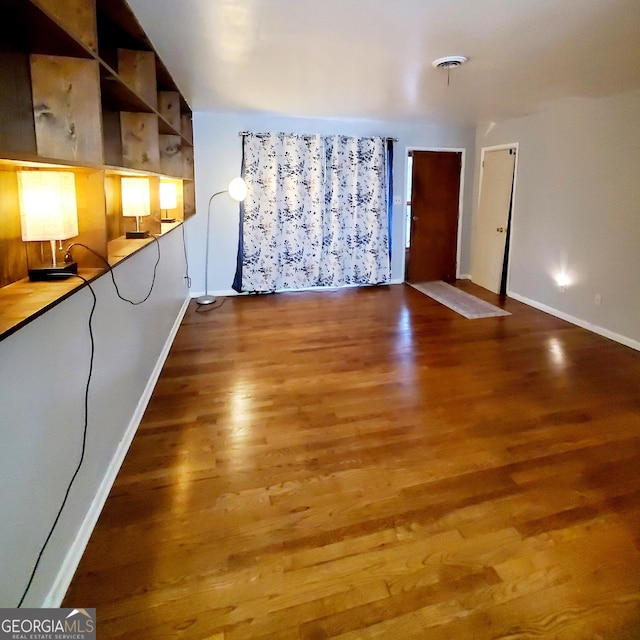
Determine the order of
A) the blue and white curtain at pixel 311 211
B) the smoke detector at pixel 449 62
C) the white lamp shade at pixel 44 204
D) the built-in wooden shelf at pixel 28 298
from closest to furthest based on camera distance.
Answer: the built-in wooden shelf at pixel 28 298 → the white lamp shade at pixel 44 204 → the smoke detector at pixel 449 62 → the blue and white curtain at pixel 311 211

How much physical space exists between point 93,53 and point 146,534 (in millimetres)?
1930

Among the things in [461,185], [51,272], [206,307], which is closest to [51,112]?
[51,272]

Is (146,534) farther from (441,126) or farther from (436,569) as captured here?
(441,126)

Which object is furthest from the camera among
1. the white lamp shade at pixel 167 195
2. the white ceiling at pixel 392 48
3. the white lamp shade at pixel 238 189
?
the white lamp shade at pixel 238 189

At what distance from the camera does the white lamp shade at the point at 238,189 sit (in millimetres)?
5471

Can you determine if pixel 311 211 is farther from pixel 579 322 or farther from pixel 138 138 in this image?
pixel 579 322

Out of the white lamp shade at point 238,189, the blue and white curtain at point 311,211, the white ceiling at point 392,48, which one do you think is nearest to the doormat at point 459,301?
the blue and white curtain at point 311,211

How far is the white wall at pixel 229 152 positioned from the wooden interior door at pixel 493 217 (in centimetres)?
68

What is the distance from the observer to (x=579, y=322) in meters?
4.70

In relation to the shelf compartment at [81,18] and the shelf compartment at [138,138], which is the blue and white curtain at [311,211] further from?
the shelf compartment at [81,18]

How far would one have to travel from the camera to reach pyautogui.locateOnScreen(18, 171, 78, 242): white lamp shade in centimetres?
152

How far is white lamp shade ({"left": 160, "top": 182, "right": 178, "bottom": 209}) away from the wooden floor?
138cm

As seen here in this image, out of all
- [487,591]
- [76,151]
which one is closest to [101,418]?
[76,151]

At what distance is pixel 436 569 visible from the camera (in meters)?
1.69
